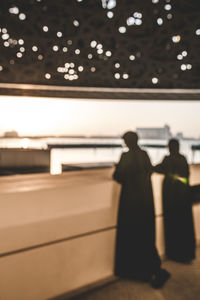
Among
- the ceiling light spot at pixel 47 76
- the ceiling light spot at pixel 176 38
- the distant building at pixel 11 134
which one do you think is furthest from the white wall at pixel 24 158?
the ceiling light spot at pixel 176 38

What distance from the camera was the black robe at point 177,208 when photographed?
10.0 feet

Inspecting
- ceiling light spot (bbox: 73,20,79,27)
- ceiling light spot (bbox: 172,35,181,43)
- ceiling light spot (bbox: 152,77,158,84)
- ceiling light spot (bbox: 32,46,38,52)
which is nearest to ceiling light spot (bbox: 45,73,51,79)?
ceiling light spot (bbox: 32,46,38,52)

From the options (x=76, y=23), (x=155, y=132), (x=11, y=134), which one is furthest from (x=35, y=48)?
(x=155, y=132)

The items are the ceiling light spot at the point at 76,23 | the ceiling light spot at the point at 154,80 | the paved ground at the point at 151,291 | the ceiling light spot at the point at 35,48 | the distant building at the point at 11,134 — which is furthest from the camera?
the ceiling light spot at the point at 154,80

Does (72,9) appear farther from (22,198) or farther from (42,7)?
(22,198)

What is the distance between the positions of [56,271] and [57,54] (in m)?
7.06

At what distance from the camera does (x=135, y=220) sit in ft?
8.50

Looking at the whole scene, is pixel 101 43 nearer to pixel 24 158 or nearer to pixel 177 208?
pixel 24 158

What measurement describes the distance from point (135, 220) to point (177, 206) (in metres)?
0.70

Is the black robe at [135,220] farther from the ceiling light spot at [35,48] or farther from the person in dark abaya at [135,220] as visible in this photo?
the ceiling light spot at [35,48]

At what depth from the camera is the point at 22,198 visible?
6.99 ft

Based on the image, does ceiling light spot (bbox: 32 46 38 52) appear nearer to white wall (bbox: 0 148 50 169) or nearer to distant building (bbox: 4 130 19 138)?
distant building (bbox: 4 130 19 138)

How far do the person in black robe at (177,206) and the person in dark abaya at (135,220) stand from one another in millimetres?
477

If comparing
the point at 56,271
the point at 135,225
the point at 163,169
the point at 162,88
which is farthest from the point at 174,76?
the point at 56,271
